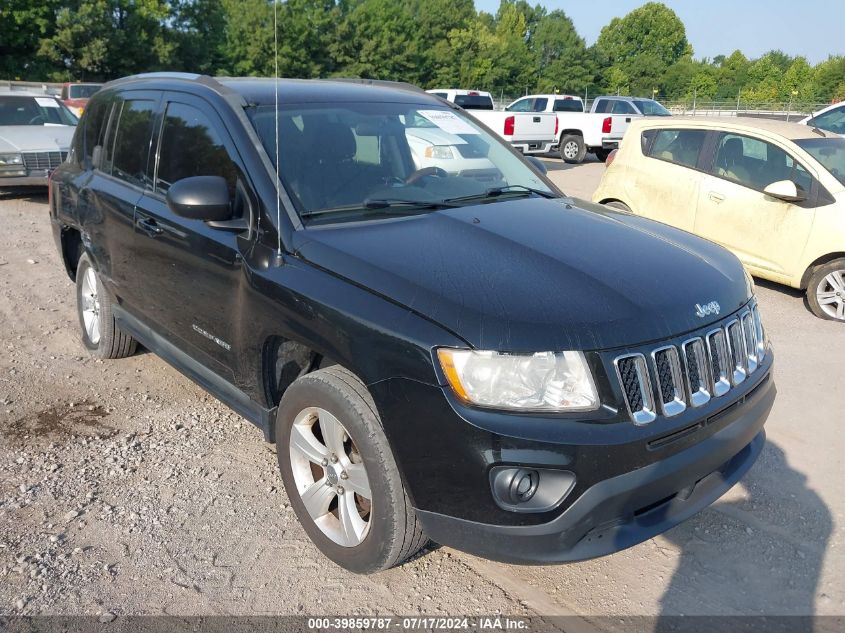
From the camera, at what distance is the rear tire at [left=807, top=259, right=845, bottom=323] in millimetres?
6348

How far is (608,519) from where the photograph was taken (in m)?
2.40

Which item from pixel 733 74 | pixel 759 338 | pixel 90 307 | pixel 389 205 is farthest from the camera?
pixel 733 74

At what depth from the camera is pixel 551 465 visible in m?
2.29

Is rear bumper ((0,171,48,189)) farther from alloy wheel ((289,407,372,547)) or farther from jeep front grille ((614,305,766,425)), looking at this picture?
jeep front grille ((614,305,766,425))

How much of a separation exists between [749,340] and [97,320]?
420cm

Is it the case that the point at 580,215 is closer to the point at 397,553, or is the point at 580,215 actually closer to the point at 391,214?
the point at 391,214

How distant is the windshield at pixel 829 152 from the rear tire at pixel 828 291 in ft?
2.64

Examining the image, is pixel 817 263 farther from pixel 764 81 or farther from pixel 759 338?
pixel 764 81

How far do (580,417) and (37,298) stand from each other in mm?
5847

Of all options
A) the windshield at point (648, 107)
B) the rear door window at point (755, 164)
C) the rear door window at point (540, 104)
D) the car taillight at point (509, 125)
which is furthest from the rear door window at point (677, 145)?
the rear door window at point (540, 104)

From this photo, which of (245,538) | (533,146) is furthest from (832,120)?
(245,538)

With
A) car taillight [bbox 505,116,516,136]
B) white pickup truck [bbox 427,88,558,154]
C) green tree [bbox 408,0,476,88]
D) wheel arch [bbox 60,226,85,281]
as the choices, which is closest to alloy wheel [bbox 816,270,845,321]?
wheel arch [bbox 60,226,85,281]

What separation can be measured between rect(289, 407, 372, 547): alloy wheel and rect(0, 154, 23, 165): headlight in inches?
396

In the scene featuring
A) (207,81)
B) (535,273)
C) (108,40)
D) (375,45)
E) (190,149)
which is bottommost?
(535,273)
